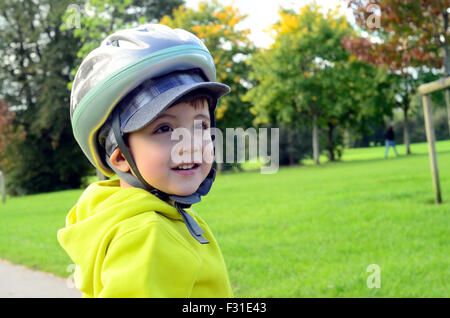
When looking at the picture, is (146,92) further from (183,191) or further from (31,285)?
(31,285)

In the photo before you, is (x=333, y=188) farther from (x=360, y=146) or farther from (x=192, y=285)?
(x=360, y=146)

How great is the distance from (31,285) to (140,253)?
4850 millimetres

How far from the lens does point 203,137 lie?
1565 mm

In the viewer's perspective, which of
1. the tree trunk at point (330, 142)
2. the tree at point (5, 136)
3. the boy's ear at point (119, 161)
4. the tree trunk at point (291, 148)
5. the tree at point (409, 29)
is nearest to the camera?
the boy's ear at point (119, 161)

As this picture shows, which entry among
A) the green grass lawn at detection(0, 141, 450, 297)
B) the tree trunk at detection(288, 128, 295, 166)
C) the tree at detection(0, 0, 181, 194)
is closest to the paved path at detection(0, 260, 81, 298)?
the green grass lawn at detection(0, 141, 450, 297)

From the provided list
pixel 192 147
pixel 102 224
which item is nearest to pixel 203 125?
pixel 192 147

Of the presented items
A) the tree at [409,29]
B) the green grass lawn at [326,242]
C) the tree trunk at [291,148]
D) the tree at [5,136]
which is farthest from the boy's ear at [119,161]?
the tree trunk at [291,148]

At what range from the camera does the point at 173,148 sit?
149cm

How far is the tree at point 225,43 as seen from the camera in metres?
25.6

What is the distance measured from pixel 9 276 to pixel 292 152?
2647cm

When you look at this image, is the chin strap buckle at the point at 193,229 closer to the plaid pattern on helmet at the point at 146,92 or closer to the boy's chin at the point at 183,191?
the boy's chin at the point at 183,191

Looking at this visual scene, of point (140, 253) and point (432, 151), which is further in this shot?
point (432, 151)

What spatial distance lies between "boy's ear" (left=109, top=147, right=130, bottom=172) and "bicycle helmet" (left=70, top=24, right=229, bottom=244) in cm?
2
